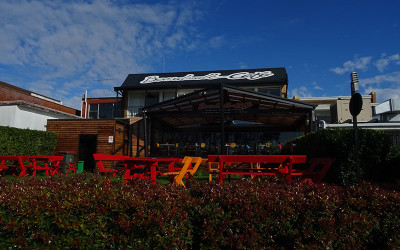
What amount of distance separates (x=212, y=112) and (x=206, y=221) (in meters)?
12.1

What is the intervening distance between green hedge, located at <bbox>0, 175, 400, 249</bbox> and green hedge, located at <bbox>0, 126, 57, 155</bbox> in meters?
11.5

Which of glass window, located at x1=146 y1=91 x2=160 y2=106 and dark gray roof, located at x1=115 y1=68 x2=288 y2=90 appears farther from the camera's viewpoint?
glass window, located at x1=146 y1=91 x2=160 y2=106

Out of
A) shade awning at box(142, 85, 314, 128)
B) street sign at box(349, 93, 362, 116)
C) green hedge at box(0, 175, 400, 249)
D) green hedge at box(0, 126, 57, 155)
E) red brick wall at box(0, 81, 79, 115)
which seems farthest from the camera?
red brick wall at box(0, 81, 79, 115)

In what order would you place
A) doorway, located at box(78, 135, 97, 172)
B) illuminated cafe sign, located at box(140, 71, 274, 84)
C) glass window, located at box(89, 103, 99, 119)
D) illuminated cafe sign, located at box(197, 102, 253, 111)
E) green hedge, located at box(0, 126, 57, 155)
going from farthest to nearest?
glass window, located at box(89, 103, 99, 119)
illuminated cafe sign, located at box(140, 71, 274, 84)
doorway, located at box(78, 135, 97, 172)
illuminated cafe sign, located at box(197, 102, 253, 111)
green hedge, located at box(0, 126, 57, 155)

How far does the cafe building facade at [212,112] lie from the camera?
14.1 meters

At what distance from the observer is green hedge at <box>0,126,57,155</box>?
1255cm

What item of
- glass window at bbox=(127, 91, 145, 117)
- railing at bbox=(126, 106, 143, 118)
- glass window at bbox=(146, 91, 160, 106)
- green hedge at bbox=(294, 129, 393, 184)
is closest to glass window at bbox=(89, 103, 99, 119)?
glass window at bbox=(127, 91, 145, 117)

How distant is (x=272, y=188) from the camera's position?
11.1ft

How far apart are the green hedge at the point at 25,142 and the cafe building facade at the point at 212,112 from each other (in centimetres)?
473

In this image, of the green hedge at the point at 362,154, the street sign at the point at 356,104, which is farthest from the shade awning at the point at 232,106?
the street sign at the point at 356,104

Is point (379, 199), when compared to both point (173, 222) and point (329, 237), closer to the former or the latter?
point (329, 237)

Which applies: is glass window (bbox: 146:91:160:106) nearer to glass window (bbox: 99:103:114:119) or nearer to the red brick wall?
glass window (bbox: 99:103:114:119)

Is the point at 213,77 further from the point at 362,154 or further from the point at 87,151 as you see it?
the point at 362,154

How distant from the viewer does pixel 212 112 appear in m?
14.9
